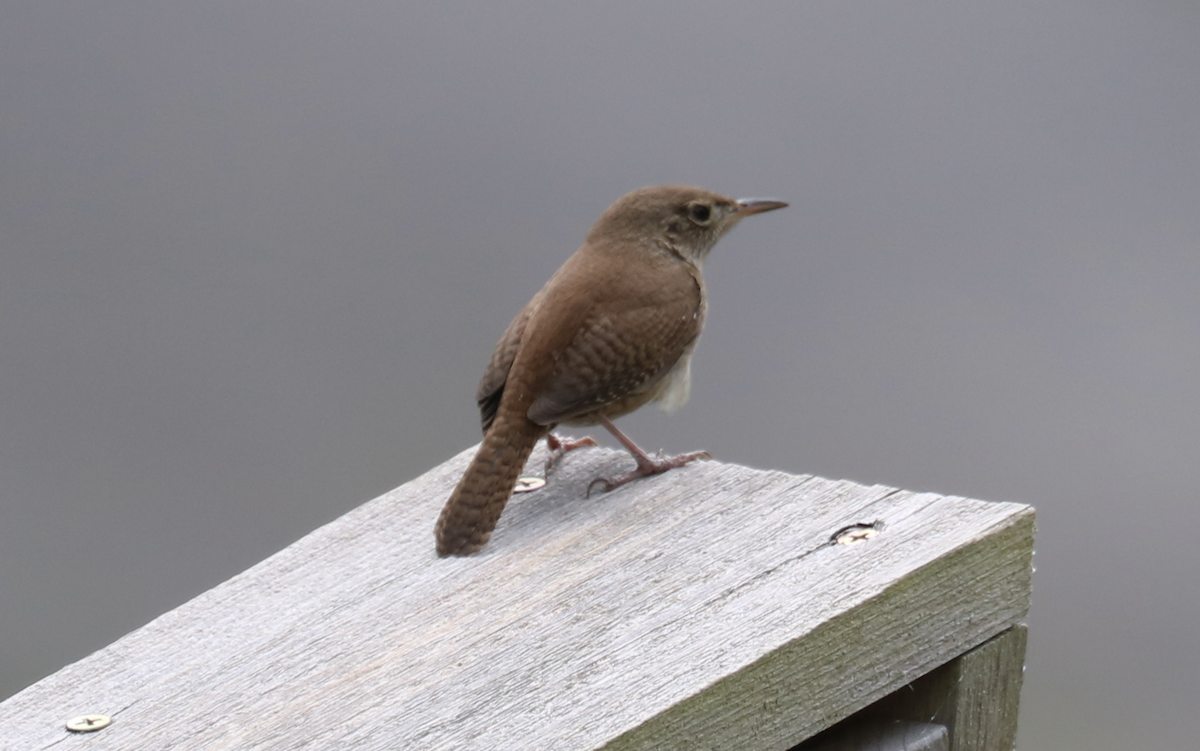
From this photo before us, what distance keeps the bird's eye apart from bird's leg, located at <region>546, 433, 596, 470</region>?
57 cm

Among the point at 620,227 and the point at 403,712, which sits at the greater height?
the point at 620,227

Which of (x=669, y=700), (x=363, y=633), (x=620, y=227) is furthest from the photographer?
(x=620, y=227)

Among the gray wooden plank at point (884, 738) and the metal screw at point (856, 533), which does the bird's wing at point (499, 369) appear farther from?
the gray wooden plank at point (884, 738)

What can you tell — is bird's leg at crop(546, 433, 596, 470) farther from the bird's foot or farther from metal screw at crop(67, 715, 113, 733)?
metal screw at crop(67, 715, 113, 733)

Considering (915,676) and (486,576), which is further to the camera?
(486,576)

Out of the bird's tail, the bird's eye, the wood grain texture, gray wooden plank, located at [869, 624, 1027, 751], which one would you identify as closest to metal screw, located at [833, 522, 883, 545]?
the wood grain texture

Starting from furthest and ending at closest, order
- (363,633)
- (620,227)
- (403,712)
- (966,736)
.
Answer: (620,227)
(363,633)
(966,736)
(403,712)

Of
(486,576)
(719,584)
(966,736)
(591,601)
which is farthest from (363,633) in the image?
(966,736)

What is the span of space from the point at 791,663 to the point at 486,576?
632mm

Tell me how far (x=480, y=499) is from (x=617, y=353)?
0.47 metres

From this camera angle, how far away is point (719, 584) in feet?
7.70

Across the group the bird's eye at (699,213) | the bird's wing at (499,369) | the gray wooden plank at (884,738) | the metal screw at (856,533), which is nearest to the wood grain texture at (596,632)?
the metal screw at (856,533)

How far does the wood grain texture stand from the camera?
2.14 meters

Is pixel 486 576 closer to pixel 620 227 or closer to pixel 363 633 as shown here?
pixel 363 633
